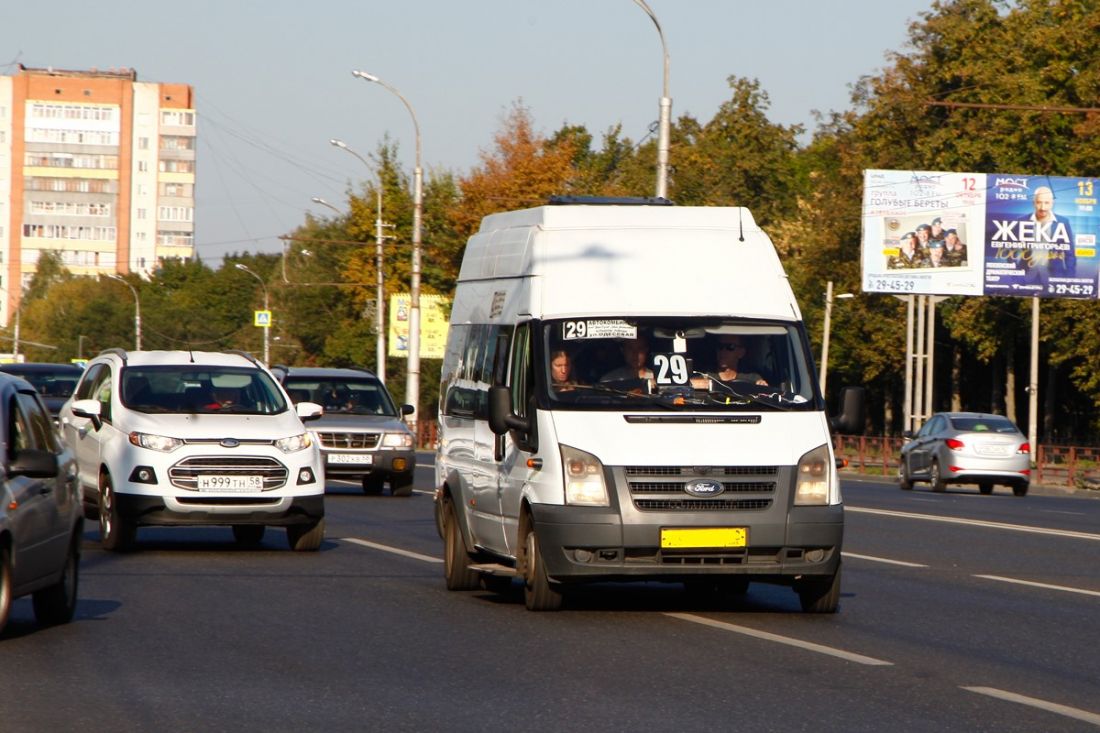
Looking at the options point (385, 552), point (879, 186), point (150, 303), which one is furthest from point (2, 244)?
point (385, 552)

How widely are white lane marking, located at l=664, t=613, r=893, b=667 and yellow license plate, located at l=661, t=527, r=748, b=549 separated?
0.50 meters

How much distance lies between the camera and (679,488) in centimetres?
1243

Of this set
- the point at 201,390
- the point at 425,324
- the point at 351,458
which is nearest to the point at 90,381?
the point at 201,390

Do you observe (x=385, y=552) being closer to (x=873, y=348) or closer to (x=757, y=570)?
(x=757, y=570)

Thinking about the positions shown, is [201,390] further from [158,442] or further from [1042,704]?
[1042,704]

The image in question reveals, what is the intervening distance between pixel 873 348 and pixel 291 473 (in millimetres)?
62706

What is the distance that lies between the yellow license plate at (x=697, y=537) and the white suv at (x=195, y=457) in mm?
6349

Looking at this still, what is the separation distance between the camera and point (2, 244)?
7569 inches

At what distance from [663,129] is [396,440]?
730 cm

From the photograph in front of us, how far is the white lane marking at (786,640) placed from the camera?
10703 mm

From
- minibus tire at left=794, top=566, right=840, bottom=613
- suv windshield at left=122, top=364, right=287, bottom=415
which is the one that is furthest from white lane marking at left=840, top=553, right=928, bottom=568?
suv windshield at left=122, top=364, right=287, bottom=415

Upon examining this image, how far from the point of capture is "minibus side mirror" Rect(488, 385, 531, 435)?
12852mm

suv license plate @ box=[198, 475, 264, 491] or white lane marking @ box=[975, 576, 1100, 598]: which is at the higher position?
suv license plate @ box=[198, 475, 264, 491]

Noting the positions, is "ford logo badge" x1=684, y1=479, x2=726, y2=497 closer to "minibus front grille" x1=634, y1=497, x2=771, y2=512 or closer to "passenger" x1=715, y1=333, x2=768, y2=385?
"minibus front grille" x1=634, y1=497, x2=771, y2=512
